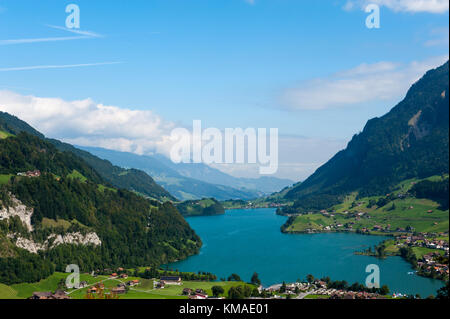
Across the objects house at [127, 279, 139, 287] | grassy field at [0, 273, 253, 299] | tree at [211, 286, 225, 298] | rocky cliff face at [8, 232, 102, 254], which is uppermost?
rocky cliff face at [8, 232, 102, 254]

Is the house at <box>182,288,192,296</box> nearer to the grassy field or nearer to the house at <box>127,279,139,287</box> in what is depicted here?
the grassy field

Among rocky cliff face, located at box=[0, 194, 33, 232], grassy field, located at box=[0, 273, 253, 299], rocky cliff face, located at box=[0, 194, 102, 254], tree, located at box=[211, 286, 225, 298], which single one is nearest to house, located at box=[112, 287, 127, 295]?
grassy field, located at box=[0, 273, 253, 299]

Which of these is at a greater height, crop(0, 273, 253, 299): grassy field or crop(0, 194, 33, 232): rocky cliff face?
crop(0, 194, 33, 232): rocky cliff face

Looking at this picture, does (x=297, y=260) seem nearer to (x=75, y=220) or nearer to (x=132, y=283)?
(x=132, y=283)

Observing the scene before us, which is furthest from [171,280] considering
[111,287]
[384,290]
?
[384,290]

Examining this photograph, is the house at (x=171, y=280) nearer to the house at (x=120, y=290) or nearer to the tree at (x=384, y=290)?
the house at (x=120, y=290)
